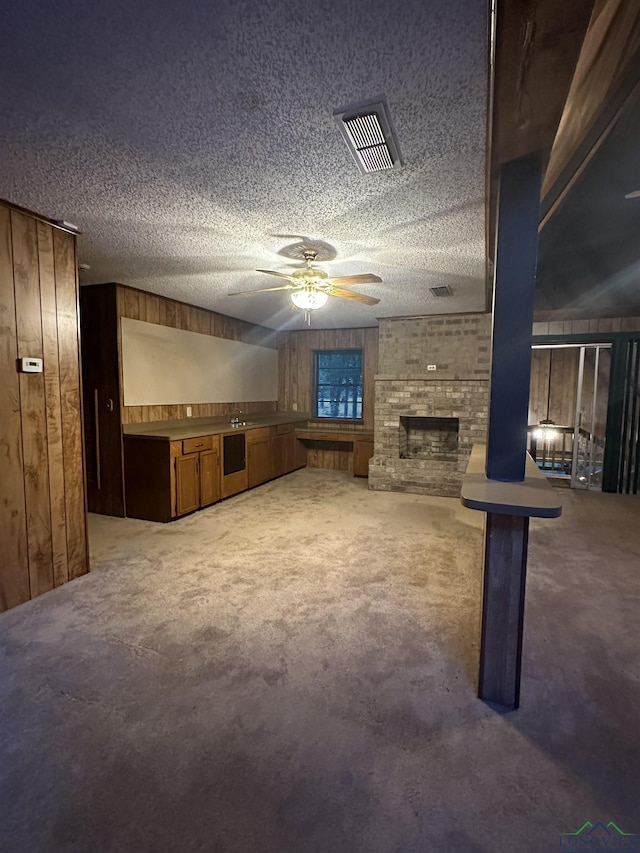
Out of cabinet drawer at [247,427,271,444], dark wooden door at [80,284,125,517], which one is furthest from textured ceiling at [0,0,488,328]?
cabinet drawer at [247,427,271,444]

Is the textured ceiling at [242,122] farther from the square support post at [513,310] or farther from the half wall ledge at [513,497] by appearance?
the half wall ledge at [513,497]

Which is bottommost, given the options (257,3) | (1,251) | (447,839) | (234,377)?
(447,839)

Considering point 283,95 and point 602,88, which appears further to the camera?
point 602,88

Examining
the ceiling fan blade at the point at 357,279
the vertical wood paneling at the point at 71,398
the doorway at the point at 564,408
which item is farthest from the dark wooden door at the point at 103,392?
the doorway at the point at 564,408

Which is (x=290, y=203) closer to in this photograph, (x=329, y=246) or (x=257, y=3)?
(x=329, y=246)

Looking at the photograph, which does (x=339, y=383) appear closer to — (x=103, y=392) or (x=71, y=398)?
(x=103, y=392)

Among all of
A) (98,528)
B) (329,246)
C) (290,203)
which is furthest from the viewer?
(98,528)

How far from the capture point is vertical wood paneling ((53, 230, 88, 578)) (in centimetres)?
283

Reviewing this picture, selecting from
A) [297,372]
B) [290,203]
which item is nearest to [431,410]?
[297,372]

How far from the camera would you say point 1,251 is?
2453mm

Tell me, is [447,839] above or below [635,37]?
below

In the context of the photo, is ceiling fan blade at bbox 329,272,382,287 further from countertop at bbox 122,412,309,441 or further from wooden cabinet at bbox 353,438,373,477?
wooden cabinet at bbox 353,438,373,477

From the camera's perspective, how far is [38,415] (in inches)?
107

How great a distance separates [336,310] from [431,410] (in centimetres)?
185
